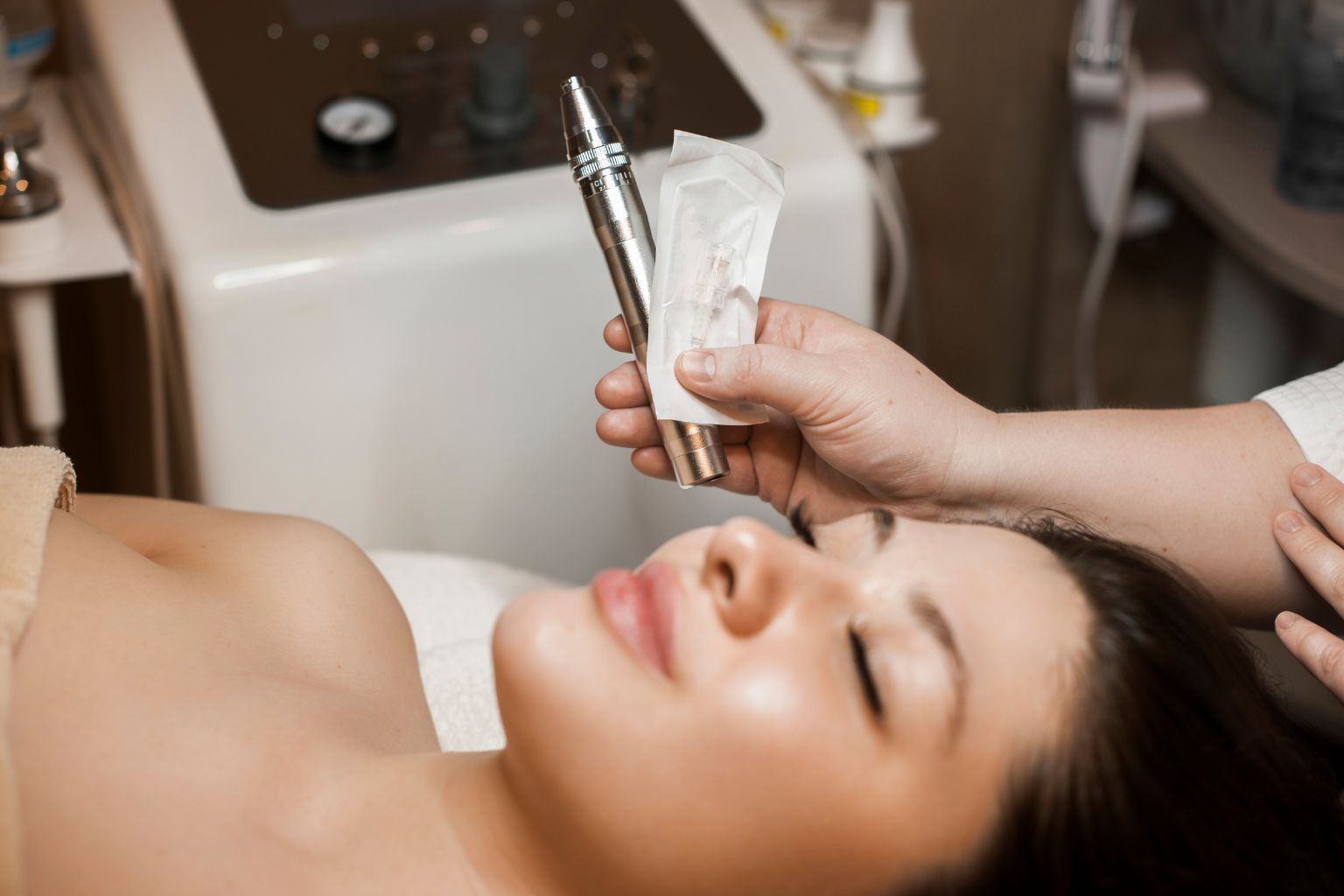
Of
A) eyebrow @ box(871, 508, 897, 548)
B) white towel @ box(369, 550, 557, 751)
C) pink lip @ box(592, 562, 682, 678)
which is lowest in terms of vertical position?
white towel @ box(369, 550, 557, 751)

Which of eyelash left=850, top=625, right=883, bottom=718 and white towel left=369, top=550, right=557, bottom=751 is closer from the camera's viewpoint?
eyelash left=850, top=625, right=883, bottom=718

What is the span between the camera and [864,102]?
1.52 m

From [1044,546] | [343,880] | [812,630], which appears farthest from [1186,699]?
[343,880]

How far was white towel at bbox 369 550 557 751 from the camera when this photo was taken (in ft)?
3.66

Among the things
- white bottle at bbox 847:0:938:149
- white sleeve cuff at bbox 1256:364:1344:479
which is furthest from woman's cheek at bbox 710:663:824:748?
white bottle at bbox 847:0:938:149

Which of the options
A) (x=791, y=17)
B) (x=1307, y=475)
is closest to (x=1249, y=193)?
(x=791, y=17)

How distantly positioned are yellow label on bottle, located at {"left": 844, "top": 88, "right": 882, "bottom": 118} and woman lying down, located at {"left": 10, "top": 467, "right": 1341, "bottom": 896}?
30.9 inches

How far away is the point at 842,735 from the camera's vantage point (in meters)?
0.72

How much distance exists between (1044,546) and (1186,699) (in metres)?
0.12

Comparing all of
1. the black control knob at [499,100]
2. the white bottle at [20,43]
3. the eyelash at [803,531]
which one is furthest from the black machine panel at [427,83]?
the eyelash at [803,531]

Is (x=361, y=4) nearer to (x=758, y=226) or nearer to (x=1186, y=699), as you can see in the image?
(x=758, y=226)

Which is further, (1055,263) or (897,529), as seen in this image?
(1055,263)

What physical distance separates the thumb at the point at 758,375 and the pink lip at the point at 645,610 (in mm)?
142

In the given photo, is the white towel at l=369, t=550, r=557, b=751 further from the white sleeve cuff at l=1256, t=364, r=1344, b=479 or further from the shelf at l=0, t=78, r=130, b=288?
the white sleeve cuff at l=1256, t=364, r=1344, b=479
